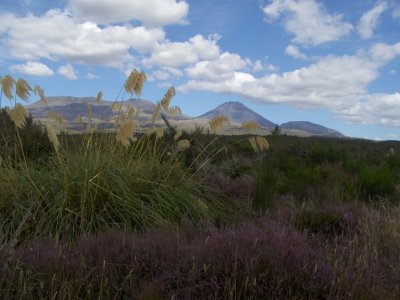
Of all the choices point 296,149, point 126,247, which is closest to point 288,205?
point 126,247

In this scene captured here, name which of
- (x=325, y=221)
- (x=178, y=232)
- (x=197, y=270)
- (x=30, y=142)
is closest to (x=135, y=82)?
(x=178, y=232)

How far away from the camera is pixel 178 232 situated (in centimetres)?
430

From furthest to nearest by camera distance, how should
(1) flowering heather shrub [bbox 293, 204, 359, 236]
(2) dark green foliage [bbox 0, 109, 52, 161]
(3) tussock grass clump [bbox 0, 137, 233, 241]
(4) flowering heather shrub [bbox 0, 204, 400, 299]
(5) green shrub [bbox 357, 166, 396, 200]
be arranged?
1. (2) dark green foliage [bbox 0, 109, 52, 161]
2. (5) green shrub [bbox 357, 166, 396, 200]
3. (1) flowering heather shrub [bbox 293, 204, 359, 236]
4. (3) tussock grass clump [bbox 0, 137, 233, 241]
5. (4) flowering heather shrub [bbox 0, 204, 400, 299]

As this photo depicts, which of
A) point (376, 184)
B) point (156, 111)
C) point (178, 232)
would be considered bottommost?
point (178, 232)

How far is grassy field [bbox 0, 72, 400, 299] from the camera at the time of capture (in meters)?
3.24

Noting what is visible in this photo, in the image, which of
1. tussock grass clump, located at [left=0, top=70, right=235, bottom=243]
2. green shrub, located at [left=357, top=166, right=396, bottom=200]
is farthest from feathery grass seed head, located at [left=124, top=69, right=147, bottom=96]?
green shrub, located at [left=357, top=166, right=396, bottom=200]

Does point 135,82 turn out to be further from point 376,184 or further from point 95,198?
point 376,184

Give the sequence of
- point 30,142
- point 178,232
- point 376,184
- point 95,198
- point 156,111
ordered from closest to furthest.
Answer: point 178,232
point 95,198
point 156,111
point 376,184
point 30,142

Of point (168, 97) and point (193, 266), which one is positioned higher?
point (168, 97)

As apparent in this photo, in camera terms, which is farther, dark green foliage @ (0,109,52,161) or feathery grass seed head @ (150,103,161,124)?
dark green foliage @ (0,109,52,161)

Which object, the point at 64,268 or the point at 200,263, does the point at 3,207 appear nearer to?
the point at 64,268

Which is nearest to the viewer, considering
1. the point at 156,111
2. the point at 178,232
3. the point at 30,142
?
the point at 178,232

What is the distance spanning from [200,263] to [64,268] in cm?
97

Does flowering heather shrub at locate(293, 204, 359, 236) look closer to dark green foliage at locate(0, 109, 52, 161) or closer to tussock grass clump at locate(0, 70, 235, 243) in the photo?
tussock grass clump at locate(0, 70, 235, 243)
